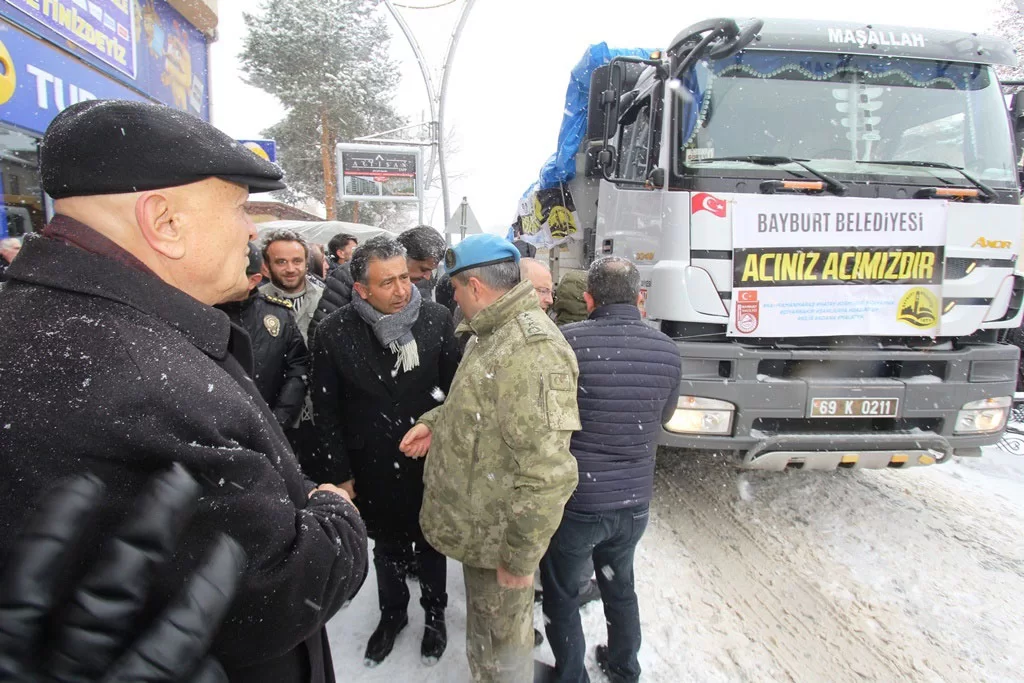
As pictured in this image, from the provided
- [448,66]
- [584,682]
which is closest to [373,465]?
[584,682]

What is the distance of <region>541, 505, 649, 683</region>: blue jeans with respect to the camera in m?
2.26

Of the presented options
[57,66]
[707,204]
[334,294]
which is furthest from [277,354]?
[57,66]

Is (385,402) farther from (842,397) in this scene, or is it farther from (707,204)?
(842,397)

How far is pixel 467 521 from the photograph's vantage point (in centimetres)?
201

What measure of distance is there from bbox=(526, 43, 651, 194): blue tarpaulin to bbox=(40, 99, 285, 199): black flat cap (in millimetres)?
5065

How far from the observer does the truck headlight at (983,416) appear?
364cm

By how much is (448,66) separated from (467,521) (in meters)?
14.3

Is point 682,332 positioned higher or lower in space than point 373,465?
higher

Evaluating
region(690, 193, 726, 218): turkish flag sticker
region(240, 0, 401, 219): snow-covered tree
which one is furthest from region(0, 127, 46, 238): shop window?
region(240, 0, 401, 219): snow-covered tree

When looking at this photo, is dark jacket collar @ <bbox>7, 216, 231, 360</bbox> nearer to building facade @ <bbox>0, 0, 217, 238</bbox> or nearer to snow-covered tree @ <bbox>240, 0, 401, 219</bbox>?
building facade @ <bbox>0, 0, 217, 238</bbox>

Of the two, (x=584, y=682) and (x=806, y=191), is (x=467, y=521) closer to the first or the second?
(x=584, y=682)

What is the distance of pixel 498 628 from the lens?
2.03m

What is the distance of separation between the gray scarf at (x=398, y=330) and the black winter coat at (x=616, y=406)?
2.51 feet

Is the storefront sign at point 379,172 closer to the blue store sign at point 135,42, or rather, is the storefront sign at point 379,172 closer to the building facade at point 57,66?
the blue store sign at point 135,42
